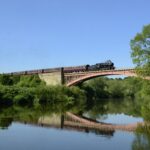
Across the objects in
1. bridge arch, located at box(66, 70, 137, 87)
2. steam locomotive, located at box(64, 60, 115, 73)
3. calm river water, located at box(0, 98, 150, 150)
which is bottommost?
calm river water, located at box(0, 98, 150, 150)

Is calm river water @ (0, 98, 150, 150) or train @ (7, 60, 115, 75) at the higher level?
train @ (7, 60, 115, 75)

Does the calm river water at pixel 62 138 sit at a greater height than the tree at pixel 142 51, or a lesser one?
lesser

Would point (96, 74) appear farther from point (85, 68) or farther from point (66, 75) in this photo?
point (66, 75)

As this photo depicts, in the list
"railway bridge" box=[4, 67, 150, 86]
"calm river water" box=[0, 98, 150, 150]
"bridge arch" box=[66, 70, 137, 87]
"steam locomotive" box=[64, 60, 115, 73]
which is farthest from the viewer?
"steam locomotive" box=[64, 60, 115, 73]

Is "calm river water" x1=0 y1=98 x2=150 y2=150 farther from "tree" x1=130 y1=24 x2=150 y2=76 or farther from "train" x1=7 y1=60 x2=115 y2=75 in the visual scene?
"train" x1=7 y1=60 x2=115 y2=75

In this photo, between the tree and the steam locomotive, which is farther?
the steam locomotive

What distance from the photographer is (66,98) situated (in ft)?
230

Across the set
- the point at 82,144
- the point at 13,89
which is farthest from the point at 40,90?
the point at 82,144

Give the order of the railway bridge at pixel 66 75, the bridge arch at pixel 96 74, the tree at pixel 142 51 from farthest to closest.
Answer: the railway bridge at pixel 66 75 < the bridge arch at pixel 96 74 < the tree at pixel 142 51

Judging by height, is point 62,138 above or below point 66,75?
below

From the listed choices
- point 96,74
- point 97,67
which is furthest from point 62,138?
point 97,67

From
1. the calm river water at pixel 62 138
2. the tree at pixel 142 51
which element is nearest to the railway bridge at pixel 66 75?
the tree at pixel 142 51

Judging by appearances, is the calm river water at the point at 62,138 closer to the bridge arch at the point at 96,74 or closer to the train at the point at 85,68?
the bridge arch at the point at 96,74

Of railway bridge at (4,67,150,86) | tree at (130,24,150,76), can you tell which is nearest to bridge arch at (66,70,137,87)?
railway bridge at (4,67,150,86)
